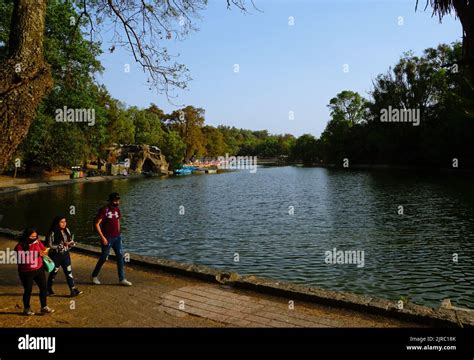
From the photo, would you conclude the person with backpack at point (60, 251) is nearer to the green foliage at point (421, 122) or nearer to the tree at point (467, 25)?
the tree at point (467, 25)

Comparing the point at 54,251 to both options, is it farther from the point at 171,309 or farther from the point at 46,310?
the point at 171,309

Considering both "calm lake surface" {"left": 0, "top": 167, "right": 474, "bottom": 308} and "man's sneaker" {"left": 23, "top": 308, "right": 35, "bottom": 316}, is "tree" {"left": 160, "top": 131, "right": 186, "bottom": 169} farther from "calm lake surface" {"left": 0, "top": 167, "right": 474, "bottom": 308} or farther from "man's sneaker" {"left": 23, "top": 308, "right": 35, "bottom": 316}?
"man's sneaker" {"left": 23, "top": 308, "right": 35, "bottom": 316}

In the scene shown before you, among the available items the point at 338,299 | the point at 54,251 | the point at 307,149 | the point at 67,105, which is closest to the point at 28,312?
the point at 54,251

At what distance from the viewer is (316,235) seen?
1820cm

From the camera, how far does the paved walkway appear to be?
21.6 feet

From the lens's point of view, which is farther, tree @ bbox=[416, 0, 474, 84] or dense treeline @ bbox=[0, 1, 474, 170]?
dense treeline @ bbox=[0, 1, 474, 170]

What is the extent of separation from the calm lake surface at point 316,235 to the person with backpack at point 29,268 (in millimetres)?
6619

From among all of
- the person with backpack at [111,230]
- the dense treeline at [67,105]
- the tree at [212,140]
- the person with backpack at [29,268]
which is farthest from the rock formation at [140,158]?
the person with backpack at [29,268]

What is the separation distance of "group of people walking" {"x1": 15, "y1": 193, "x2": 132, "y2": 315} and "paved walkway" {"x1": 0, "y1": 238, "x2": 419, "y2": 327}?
271 millimetres

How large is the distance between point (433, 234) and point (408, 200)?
1252cm

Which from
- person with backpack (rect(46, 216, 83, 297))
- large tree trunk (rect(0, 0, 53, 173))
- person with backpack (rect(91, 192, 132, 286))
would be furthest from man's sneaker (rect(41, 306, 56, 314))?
large tree trunk (rect(0, 0, 53, 173))

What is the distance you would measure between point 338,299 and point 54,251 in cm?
565

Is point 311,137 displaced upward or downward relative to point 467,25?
upward
